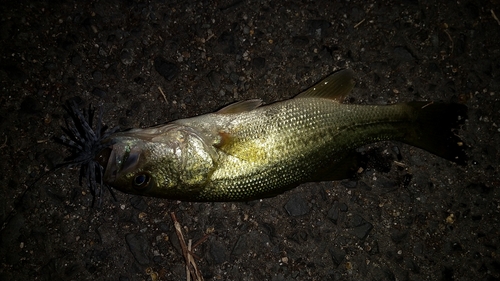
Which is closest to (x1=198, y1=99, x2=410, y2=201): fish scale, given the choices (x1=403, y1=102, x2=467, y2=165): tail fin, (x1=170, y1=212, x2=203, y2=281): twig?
(x1=403, y1=102, x2=467, y2=165): tail fin

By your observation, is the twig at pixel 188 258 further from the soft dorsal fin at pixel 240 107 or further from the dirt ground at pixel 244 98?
the soft dorsal fin at pixel 240 107

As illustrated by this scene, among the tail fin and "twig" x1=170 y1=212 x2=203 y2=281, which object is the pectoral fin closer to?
"twig" x1=170 y1=212 x2=203 y2=281

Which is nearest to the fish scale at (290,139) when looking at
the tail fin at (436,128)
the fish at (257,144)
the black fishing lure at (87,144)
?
the fish at (257,144)

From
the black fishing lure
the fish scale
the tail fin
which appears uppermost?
the black fishing lure

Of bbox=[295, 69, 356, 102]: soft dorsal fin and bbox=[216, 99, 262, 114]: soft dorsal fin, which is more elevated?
bbox=[216, 99, 262, 114]: soft dorsal fin

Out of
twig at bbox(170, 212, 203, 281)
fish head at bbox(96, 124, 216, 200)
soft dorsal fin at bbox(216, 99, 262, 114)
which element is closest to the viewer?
fish head at bbox(96, 124, 216, 200)

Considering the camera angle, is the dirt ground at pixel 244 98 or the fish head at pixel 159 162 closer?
the fish head at pixel 159 162

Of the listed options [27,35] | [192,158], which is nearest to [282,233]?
[192,158]

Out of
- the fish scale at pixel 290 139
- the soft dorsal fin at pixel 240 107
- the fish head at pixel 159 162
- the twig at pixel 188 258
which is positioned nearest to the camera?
the fish head at pixel 159 162
